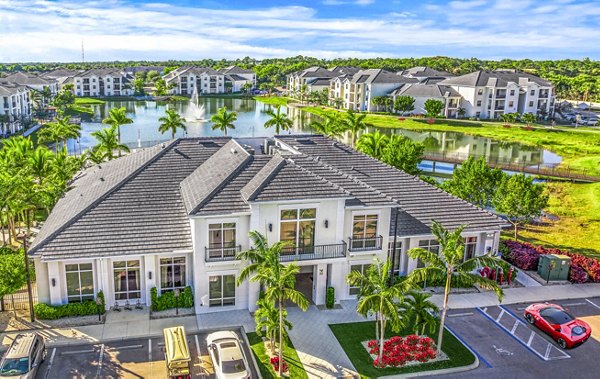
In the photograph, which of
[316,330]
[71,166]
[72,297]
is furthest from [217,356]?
[71,166]

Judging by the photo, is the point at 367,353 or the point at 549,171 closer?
the point at 367,353

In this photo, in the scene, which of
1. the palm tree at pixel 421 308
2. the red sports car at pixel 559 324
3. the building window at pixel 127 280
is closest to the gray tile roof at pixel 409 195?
the red sports car at pixel 559 324

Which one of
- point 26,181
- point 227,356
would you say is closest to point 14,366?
point 227,356

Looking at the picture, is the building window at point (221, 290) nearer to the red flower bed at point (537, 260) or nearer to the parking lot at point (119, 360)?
the parking lot at point (119, 360)

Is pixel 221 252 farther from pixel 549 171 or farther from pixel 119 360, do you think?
pixel 549 171

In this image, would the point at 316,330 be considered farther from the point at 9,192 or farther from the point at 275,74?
the point at 275,74

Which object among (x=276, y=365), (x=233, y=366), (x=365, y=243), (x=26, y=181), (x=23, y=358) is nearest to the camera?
(x=23, y=358)
